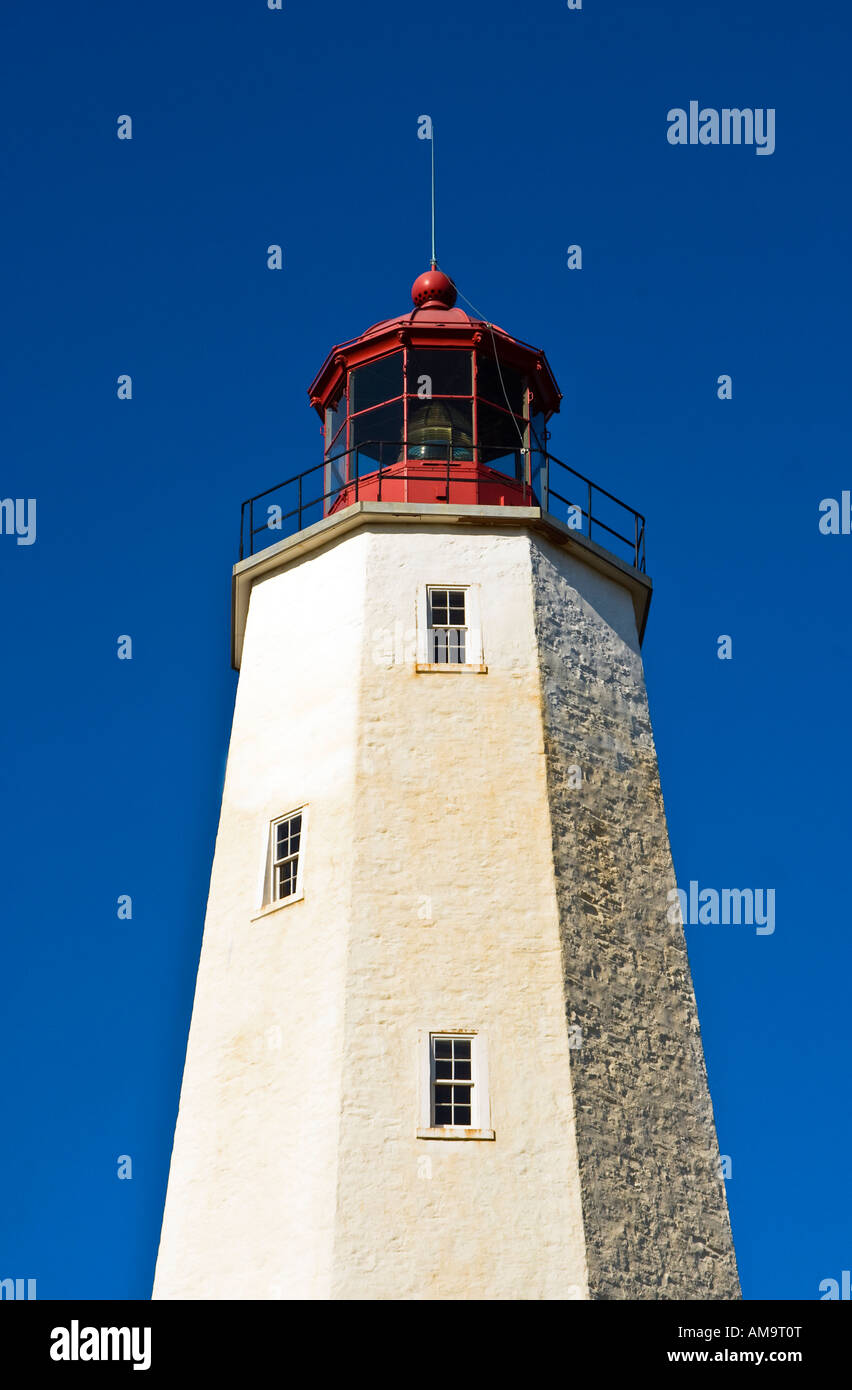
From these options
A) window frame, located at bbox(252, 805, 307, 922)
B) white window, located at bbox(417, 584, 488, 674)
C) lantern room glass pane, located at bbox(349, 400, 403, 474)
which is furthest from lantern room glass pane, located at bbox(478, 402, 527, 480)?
window frame, located at bbox(252, 805, 307, 922)

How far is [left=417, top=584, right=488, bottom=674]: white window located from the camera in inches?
1266

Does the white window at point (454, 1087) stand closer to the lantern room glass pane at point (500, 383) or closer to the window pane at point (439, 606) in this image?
the window pane at point (439, 606)

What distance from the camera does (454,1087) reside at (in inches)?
1118

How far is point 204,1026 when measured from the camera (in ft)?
99.9

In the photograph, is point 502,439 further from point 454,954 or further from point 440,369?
point 454,954

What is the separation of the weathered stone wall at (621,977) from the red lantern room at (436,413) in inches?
91.9

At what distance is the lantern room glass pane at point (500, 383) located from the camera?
3591cm

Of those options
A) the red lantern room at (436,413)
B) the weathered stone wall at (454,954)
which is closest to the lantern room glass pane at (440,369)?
the red lantern room at (436,413)

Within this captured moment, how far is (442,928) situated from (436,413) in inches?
396

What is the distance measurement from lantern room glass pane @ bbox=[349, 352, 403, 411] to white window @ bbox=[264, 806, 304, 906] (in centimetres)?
817

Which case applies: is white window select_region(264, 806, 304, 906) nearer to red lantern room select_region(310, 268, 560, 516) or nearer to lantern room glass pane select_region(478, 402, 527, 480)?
red lantern room select_region(310, 268, 560, 516)

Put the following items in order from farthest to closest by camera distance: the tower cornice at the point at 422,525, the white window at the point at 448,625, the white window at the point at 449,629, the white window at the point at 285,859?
1. the tower cornice at the point at 422,525
2. the white window at the point at 448,625
3. the white window at the point at 449,629
4. the white window at the point at 285,859

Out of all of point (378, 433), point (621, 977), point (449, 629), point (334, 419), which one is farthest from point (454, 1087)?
point (334, 419)
